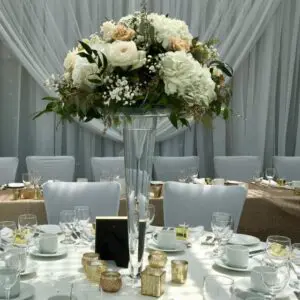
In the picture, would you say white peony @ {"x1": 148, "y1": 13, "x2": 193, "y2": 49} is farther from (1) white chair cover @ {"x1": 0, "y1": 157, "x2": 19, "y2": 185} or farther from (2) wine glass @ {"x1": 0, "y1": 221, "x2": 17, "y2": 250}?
(1) white chair cover @ {"x1": 0, "y1": 157, "x2": 19, "y2": 185}

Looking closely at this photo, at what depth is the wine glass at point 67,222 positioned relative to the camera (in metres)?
2.09

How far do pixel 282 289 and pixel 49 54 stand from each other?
397 cm

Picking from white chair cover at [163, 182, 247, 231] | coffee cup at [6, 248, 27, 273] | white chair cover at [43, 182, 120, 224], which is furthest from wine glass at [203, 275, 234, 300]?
white chair cover at [43, 182, 120, 224]

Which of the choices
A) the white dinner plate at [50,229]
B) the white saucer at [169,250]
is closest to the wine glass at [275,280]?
the white saucer at [169,250]

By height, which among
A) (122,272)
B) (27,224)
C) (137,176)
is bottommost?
(122,272)

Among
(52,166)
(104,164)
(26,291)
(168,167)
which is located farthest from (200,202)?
(52,166)

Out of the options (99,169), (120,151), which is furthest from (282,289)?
(120,151)

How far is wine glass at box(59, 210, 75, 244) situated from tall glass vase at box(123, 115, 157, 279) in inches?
16.2

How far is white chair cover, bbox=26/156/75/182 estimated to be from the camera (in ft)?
14.4

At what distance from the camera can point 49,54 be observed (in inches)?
196

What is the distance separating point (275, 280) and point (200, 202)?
1.15m

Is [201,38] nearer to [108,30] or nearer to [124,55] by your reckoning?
[108,30]

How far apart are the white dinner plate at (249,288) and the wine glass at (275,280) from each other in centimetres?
5

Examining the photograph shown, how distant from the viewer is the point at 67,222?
2102 mm
